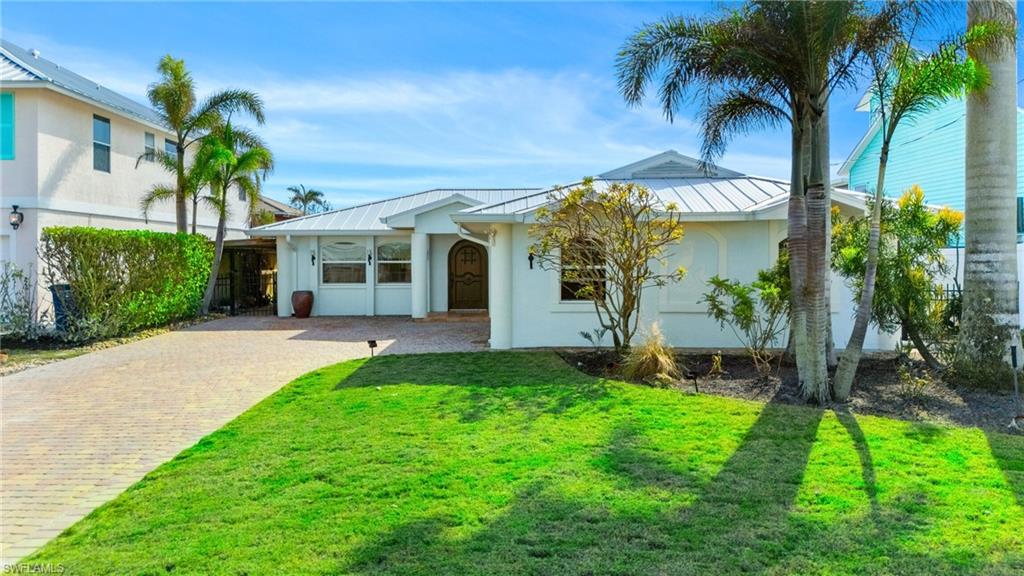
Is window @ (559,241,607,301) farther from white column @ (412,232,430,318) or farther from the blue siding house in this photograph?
the blue siding house

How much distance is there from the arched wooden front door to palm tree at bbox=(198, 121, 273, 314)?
701 cm

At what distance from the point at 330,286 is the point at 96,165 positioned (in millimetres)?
7527

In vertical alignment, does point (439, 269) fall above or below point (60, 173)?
below

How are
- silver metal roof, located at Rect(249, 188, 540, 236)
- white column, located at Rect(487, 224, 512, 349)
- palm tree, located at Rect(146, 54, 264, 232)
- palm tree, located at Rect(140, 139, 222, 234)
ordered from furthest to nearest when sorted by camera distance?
silver metal roof, located at Rect(249, 188, 540, 236), palm tree, located at Rect(146, 54, 264, 232), palm tree, located at Rect(140, 139, 222, 234), white column, located at Rect(487, 224, 512, 349)

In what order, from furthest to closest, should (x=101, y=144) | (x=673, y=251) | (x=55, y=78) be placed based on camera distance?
1. (x=101, y=144)
2. (x=55, y=78)
3. (x=673, y=251)

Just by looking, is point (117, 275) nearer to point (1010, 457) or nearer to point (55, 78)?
point (55, 78)

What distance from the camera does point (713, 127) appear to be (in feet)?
30.6

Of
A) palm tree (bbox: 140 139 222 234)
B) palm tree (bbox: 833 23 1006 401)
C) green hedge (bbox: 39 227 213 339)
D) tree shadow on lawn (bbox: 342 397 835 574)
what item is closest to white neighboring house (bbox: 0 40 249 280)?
palm tree (bbox: 140 139 222 234)

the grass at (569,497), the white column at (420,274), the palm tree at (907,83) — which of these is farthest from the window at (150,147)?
the palm tree at (907,83)

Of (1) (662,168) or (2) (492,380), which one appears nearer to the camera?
(2) (492,380)

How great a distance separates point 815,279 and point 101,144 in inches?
768

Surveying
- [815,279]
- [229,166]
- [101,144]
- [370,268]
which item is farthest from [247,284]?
[815,279]

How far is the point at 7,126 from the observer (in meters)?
15.3

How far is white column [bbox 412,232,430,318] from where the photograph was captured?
18.1 meters
